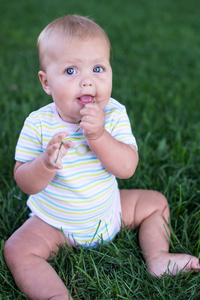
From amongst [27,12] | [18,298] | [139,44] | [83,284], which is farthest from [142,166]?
[27,12]

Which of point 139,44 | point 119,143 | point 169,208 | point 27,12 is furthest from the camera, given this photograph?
point 27,12

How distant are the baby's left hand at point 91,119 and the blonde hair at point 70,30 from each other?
31 centimetres

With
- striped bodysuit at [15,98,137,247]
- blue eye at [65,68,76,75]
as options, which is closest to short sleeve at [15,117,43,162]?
striped bodysuit at [15,98,137,247]

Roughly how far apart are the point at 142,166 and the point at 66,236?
832mm

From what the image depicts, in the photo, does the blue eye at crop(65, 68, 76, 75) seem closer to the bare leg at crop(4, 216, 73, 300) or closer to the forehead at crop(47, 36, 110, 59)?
the forehead at crop(47, 36, 110, 59)

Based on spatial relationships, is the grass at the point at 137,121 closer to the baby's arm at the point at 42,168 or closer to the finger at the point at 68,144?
the baby's arm at the point at 42,168

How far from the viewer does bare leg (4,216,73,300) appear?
1.41m

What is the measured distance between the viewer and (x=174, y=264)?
154cm

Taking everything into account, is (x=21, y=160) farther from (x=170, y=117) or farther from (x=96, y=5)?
(x=96, y=5)

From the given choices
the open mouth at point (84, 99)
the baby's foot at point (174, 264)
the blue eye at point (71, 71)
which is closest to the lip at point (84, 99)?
the open mouth at point (84, 99)

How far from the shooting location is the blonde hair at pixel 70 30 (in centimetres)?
149

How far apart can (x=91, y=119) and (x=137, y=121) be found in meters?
1.61

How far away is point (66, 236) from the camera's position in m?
1.70

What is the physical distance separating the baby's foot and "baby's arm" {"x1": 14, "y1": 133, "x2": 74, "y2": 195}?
1.96ft
